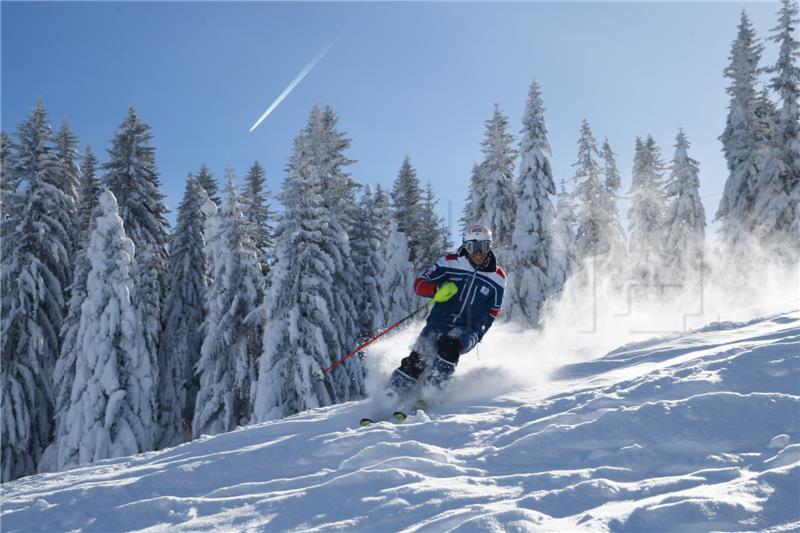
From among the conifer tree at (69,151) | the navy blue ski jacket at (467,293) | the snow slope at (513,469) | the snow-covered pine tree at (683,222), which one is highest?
the conifer tree at (69,151)

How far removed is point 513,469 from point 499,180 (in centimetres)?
2362

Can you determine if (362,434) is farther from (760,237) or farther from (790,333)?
(760,237)

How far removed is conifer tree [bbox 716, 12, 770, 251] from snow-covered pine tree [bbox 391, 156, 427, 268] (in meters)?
16.8

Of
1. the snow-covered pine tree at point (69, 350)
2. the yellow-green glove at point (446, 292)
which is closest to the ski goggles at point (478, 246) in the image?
the yellow-green glove at point (446, 292)

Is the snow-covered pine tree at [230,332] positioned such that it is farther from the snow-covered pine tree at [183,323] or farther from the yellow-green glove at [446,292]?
the yellow-green glove at [446,292]

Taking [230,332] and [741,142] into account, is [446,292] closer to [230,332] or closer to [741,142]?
[230,332]

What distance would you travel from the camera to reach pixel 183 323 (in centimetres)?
2667

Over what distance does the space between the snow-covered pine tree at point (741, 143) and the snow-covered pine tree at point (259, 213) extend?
71.8 feet

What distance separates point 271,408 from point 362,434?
14.9 metres

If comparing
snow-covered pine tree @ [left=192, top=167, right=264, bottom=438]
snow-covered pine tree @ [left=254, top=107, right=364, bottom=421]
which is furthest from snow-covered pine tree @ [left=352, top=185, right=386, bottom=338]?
snow-covered pine tree @ [left=192, top=167, right=264, bottom=438]

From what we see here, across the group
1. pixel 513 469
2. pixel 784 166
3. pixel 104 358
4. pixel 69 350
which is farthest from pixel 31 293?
pixel 784 166

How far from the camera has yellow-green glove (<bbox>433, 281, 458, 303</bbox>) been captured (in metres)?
7.57

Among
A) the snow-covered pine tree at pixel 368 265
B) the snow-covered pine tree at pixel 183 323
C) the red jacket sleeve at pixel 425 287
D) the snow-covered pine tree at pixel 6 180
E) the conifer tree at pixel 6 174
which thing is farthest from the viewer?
the snow-covered pine tree at pixel 368 265

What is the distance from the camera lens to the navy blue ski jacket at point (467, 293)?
7652mm
